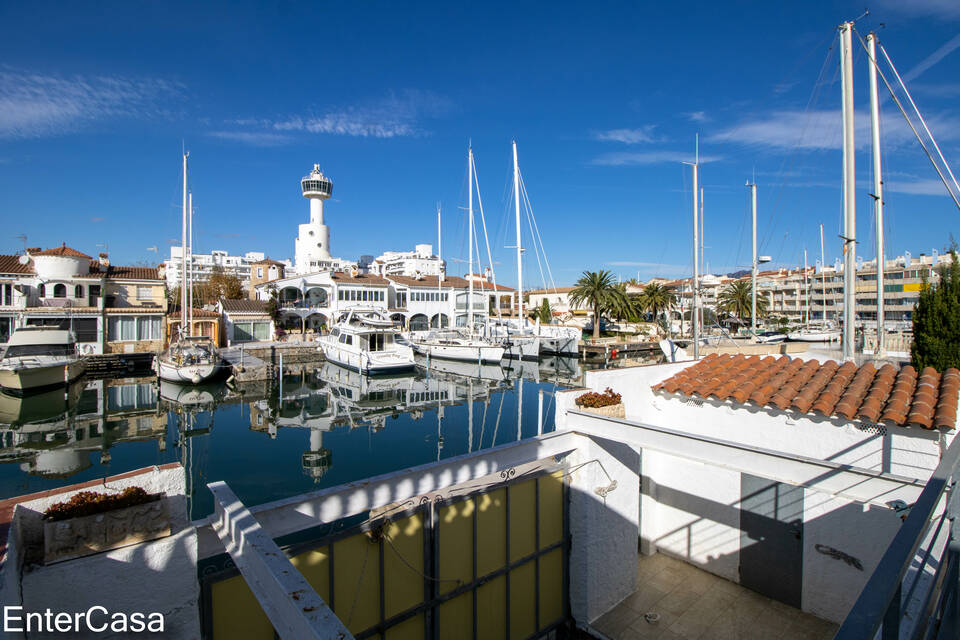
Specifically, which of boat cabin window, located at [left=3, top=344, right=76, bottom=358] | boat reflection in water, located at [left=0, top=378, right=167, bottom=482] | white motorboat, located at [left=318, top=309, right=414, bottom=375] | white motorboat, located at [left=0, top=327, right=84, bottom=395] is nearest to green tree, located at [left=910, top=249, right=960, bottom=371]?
boat reflection in water, located at [left=0, top=378, right=167, bottom=482]

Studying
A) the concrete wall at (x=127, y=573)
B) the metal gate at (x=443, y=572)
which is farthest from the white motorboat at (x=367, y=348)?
the concrete wall at (x=127, y=573)

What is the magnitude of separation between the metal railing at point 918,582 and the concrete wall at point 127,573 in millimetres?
3858

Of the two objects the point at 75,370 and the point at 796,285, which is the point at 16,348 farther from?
the point at 796,285

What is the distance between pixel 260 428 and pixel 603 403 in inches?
661

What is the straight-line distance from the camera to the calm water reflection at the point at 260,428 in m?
15.0

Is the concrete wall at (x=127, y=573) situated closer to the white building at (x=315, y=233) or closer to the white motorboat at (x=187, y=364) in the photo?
the white motorboat at (x=187, y=364)

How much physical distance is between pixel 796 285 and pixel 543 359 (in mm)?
60432

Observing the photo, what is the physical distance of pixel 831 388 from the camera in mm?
7449

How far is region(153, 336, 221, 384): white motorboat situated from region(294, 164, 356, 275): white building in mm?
50790

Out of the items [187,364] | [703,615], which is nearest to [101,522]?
[703,615]

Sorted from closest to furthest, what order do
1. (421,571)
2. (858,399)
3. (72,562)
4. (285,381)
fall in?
(72,562), (421,571), (858,399), (285,381)

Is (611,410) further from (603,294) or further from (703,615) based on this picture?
(603,294)

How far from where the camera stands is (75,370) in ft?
93.1

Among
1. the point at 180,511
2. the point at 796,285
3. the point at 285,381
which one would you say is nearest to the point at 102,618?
the point at 180,511
